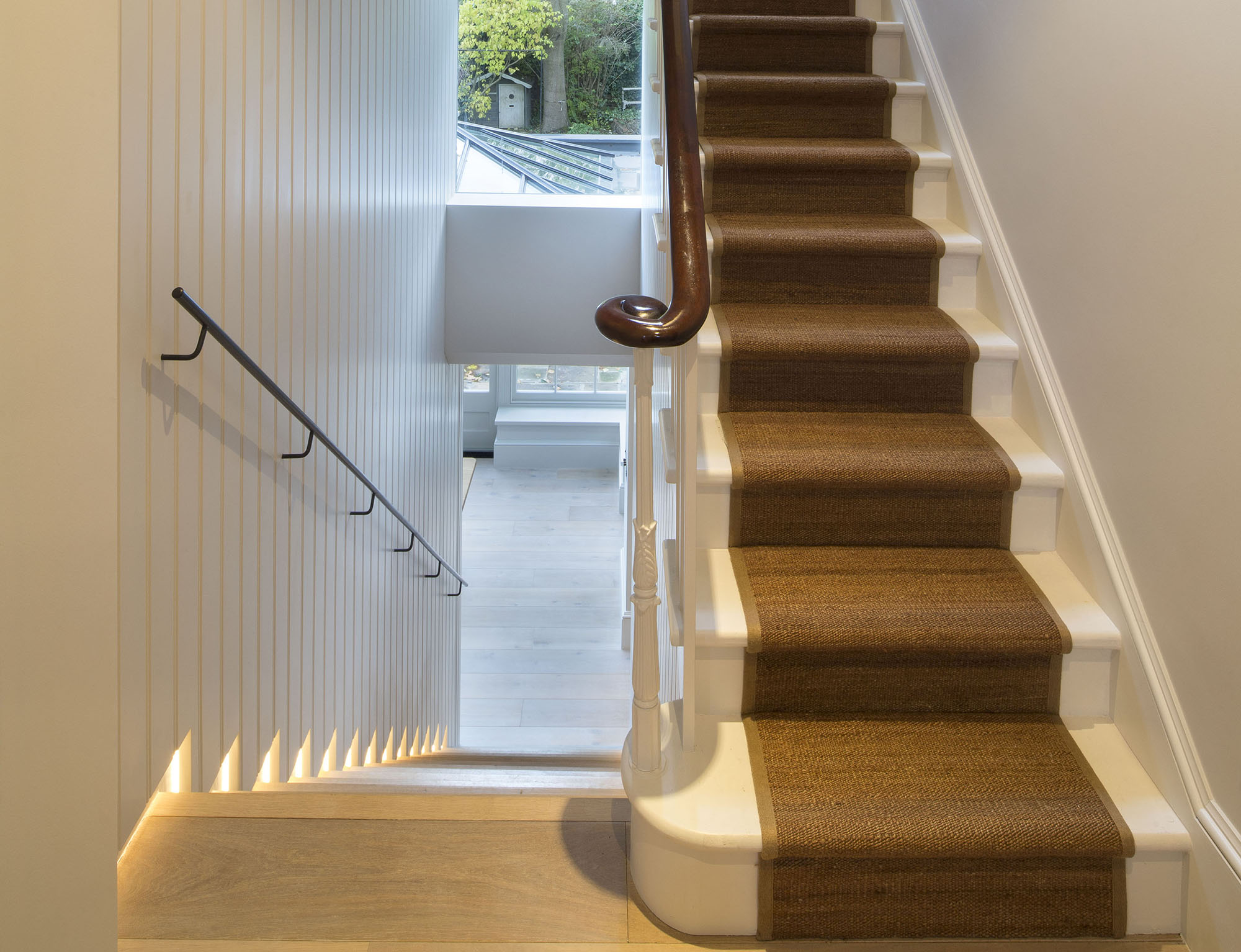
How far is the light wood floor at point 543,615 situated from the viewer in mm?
6082

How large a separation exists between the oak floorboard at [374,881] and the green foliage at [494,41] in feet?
16.8

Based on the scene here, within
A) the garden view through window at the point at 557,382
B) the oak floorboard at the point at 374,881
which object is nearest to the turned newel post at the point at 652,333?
the oak floorboard at the point at 374,881

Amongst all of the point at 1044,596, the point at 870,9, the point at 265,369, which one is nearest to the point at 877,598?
the point at 1044,596

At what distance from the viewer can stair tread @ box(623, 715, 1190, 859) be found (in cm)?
148

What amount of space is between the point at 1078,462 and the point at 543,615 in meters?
5.48

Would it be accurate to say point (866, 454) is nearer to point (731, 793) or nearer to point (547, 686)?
point (731, 793)

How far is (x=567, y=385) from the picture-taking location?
397 inches

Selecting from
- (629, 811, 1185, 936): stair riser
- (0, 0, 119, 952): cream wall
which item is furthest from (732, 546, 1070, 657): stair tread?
(0, 0, 119, 952): cream wall

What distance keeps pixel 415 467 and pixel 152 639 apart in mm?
2795

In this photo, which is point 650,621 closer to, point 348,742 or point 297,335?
point 297,335

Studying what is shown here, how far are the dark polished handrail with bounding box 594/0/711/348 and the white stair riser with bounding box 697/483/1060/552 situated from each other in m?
0.52

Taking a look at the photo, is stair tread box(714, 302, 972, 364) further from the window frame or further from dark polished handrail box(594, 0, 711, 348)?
the window frame

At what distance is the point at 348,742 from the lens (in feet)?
10.8

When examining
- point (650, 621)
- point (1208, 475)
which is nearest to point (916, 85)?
point (1208, 475)
